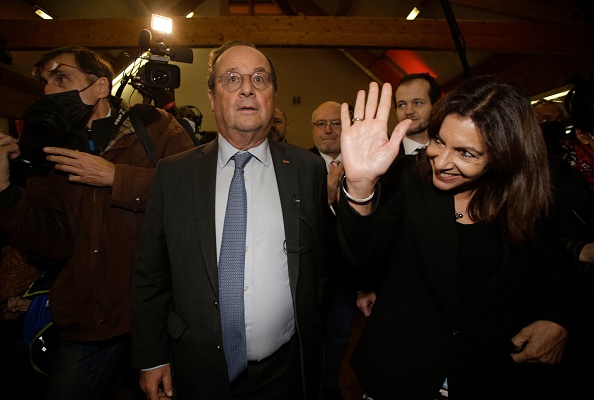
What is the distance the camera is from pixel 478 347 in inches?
51.2

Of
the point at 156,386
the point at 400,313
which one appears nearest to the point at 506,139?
the point at 400,313

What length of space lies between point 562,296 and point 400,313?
727 millimetres

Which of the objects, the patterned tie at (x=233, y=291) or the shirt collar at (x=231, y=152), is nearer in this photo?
the patterned tie at (x=233, y=291)

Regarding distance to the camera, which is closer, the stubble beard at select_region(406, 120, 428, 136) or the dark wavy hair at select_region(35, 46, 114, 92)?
the dark wavy hair at select_region(35, 46, 114, 92)

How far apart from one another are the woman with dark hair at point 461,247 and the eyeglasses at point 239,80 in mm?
585

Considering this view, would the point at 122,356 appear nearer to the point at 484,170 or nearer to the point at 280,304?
the point at 280,304

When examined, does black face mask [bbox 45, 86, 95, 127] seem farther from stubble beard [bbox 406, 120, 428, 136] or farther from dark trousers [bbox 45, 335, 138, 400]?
stubble beard [bbox 406, 120, 428, 136]

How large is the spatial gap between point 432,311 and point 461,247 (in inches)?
11.0

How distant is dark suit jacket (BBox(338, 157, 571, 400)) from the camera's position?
1271mm

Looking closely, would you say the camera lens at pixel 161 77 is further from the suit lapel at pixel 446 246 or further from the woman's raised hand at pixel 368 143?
the suit lapel at pixel 446 246

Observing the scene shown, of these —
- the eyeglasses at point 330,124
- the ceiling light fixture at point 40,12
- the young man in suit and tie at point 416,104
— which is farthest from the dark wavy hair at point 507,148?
the ceiling light fixture at point 40,12

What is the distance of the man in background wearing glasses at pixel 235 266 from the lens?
1.35 meters

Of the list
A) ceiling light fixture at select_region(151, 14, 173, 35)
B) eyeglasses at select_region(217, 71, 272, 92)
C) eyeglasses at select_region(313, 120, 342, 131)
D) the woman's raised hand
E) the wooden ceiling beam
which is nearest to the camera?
the woman's raised hand

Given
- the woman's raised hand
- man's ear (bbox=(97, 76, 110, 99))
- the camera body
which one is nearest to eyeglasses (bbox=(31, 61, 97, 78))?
man's ear (bbox=(97, 76, 110, 99))
